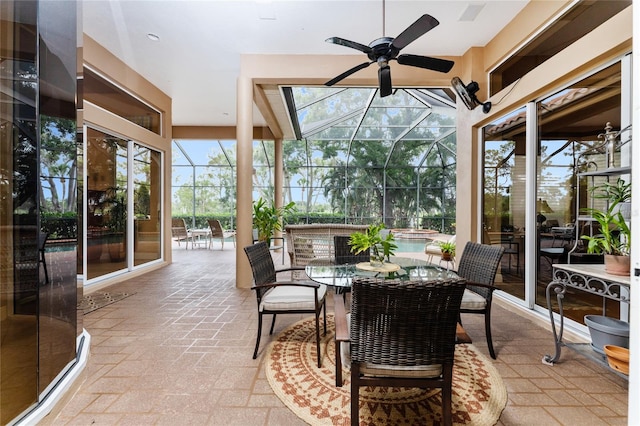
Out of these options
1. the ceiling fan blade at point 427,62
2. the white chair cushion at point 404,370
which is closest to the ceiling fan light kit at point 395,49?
the ceiling fan blade at point 427,62

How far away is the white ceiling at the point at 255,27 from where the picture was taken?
121 inches

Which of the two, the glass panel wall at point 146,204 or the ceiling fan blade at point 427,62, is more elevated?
the ceiling fan blade at point 427,62

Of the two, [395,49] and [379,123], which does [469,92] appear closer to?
[395,49]

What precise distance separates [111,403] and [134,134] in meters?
4.39

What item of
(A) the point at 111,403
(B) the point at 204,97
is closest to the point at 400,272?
(A) the point at 111,403

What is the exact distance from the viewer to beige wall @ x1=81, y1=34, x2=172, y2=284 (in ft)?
12.6

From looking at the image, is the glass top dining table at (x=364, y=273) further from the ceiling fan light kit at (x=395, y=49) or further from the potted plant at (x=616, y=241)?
the ceiling fan light kit at (x=395, y=49)

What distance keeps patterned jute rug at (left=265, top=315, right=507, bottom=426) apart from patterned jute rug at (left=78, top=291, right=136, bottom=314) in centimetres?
251

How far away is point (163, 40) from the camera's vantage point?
Result: 3760mm

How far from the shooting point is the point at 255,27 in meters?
3.46

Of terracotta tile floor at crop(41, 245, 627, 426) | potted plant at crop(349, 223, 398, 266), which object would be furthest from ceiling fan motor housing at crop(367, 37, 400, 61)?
terracotta tile floor at crop(41, 245, 627, 426)

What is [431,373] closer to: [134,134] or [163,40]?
[163,40]

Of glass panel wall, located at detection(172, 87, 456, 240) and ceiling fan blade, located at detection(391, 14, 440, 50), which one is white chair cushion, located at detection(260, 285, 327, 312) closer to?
ceiling fan blade, located at detection(391, 14, 440, 50)

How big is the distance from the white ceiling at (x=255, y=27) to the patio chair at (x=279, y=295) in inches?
107
